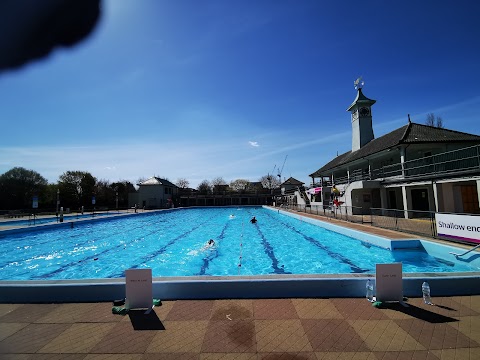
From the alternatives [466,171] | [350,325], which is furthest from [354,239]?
[350,325]

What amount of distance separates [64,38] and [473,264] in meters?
11.5

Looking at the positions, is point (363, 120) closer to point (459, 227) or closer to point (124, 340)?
point (459, 227)

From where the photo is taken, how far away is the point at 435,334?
3582mm

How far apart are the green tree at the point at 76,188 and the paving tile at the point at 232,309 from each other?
51843mm

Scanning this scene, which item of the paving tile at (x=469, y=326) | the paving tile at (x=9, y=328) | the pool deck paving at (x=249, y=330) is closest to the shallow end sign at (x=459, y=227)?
the pool deck paving at (x=249, y=330)

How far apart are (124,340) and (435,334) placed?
4.49m

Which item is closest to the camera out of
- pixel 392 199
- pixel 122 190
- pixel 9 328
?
pixel 9 328

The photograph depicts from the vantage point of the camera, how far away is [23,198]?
147 ft

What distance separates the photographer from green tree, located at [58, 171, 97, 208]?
4738cm

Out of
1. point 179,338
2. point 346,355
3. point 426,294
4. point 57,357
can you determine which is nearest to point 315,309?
point 346,355

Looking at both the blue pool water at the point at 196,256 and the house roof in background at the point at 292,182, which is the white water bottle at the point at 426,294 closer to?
the blue pool water at the point at 196,256

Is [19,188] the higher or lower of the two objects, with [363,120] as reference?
lower

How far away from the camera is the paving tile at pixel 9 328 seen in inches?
150

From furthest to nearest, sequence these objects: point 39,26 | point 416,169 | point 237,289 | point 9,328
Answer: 1. point 416,169
2. point 237,289
3. point 9,328
4. point 39,26
